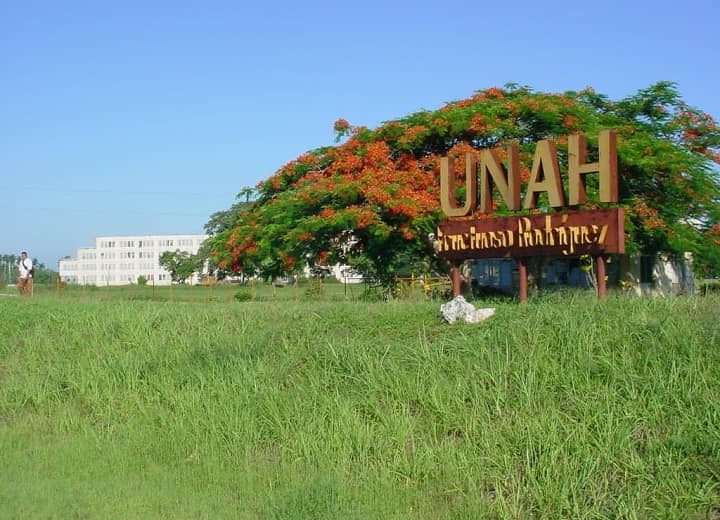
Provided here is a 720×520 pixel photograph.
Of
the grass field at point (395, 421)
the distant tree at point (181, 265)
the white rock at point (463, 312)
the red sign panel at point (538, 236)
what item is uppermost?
the distant tree at point (181, 265)

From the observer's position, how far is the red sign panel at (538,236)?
1310cm

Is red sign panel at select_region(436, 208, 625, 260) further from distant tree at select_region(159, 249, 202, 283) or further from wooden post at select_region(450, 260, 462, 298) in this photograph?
distant tree at select_region(159, 249, 202, 283)

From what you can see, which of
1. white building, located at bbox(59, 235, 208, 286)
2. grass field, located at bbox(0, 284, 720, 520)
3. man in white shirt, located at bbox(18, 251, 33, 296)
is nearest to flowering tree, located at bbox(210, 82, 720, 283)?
man in white shirt, located at bbox(18, 251, 33, 296)

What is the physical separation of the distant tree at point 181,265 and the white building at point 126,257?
31.3m

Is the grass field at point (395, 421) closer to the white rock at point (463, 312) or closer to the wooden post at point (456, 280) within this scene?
the white rock at point (463, 312)

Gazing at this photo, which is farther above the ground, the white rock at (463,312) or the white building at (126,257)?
the white building at (126,257)

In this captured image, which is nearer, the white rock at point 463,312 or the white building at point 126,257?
the white rock at point 463,312

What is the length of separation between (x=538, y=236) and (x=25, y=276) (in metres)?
19.2

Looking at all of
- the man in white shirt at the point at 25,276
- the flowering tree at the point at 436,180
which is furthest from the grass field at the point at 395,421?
the man in white shirt at the point at 25,276

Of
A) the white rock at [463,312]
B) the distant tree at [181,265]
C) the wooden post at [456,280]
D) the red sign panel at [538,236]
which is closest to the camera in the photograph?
the white rock at [463,312]

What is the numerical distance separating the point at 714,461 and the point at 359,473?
332 centimetres

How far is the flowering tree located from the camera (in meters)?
21.3

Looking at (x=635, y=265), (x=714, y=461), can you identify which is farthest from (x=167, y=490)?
(x=635, y=265)

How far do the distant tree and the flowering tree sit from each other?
49332 millimetres
